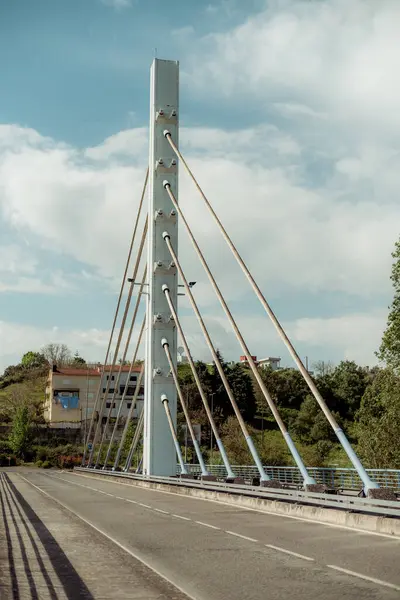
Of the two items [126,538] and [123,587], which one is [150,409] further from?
[123,587]

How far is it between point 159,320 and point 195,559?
80.6ft

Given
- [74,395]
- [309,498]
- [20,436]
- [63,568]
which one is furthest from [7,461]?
[63,568]

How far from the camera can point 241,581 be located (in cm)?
834

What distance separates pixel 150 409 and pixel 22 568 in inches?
976

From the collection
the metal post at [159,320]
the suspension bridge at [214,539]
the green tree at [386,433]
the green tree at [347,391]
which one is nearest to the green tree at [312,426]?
the green tree at [347,391]

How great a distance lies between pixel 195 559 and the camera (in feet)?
33.4

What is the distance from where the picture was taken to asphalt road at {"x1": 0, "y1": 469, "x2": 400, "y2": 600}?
7855 mm

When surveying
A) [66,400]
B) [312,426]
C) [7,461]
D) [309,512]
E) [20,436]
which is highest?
[66,400]

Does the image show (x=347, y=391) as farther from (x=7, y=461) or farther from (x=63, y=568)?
(x=63, y=568)

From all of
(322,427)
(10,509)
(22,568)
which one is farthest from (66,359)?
(22,568)

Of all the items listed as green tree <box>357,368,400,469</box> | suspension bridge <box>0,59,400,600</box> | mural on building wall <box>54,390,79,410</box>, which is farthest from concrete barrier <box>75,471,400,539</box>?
mural on building wall <box>54,390,79,410</box>

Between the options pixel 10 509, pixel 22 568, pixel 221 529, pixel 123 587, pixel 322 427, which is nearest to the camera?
pixel 123 587

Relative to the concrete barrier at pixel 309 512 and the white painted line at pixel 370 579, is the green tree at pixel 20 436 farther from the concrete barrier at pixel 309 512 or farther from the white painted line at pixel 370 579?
the white painted line at pixel 370 579

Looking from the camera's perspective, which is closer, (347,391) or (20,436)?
(20,436)
